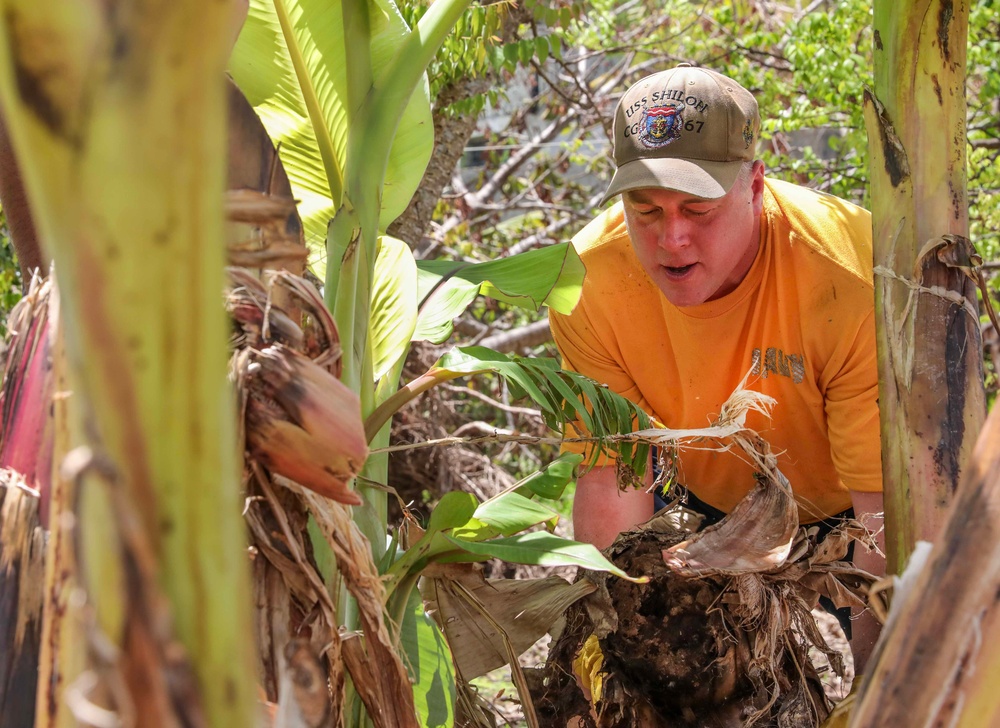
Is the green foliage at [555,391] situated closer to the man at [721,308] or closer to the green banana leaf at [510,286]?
the green banana leaf at [510,286]

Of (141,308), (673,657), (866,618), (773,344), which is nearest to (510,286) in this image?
(773,344)

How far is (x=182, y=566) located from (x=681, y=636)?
4.35ft

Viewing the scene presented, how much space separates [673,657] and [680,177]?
88cm

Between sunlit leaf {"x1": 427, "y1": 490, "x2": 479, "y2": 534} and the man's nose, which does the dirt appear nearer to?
sunlit leaf {"x1": 427, "y1": 490, "x2": 479, "y2": 534}

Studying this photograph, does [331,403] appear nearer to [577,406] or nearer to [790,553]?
[577,406]

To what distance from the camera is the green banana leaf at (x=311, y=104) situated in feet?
5.10

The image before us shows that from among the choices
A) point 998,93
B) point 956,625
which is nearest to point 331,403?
point 956,625

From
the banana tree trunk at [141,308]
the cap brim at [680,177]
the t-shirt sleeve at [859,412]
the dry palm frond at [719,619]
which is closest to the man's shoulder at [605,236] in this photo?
the cap brim at [680,177]

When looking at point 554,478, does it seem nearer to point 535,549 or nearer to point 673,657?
point 535,549

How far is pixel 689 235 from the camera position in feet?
6.01

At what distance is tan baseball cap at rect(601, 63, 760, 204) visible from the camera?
70.3 inches

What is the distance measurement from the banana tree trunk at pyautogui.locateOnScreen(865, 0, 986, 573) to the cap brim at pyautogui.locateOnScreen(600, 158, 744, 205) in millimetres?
529

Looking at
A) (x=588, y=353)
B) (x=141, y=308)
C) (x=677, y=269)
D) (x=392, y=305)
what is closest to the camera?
(x=141, y=308)

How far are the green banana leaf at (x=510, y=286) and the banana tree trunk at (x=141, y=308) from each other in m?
1.11
